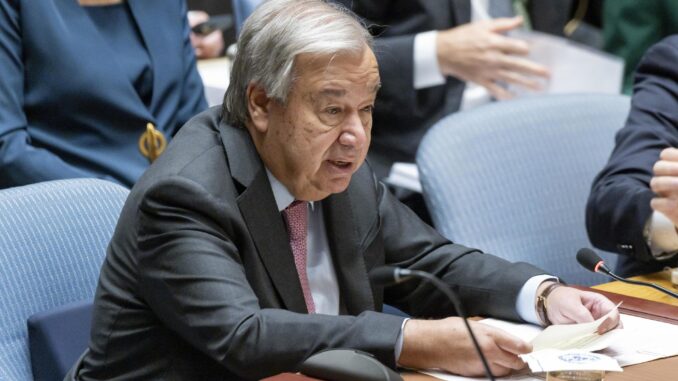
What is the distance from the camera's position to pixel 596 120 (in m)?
3.24

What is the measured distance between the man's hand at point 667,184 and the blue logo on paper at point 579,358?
82 centimetres

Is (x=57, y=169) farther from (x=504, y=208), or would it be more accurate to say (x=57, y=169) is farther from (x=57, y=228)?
(x=504, y=208)

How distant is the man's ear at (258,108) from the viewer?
2.16 meters

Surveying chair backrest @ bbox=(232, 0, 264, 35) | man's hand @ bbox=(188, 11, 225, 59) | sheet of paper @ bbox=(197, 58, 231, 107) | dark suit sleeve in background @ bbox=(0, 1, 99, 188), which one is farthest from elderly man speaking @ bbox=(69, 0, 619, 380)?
man's hand @ bbox=(188, 11, 225, 59)

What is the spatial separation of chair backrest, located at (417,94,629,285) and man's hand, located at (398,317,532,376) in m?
0.99

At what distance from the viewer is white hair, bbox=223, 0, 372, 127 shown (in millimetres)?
2082

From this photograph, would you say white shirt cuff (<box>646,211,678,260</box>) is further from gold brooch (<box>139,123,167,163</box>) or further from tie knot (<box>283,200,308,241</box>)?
gold brooch (<box>139,123,167,163</box>)


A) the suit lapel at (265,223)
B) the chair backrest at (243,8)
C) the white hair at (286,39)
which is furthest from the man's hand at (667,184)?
the chair backrest at (243,8)

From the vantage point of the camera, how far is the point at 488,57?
11.1 feet

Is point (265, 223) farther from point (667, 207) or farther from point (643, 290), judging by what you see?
point (667, 207)

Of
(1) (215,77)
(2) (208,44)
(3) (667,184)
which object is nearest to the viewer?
(3) (667,184)

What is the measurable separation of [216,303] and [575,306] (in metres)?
0.64

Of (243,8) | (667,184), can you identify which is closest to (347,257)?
(667,184)

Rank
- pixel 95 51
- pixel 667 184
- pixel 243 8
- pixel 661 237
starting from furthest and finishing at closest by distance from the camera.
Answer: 1. pixel 243 8
2. pixel 95 51
3. pixel 661 237
4. pixel 667 184
